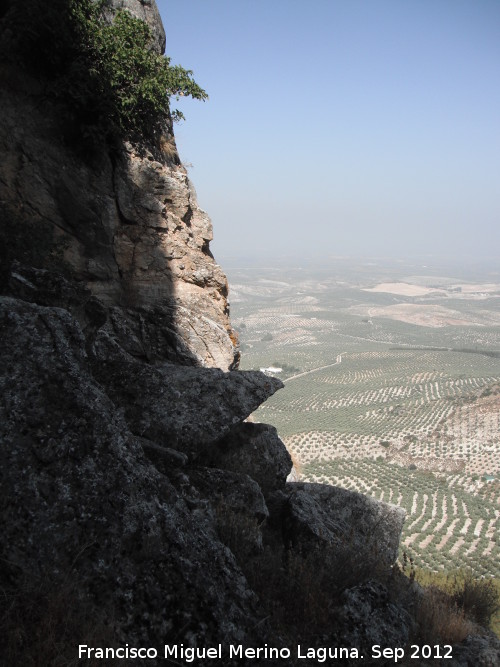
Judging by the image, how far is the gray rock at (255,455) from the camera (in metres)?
5.83

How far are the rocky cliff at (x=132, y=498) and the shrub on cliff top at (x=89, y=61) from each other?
0.44 metres

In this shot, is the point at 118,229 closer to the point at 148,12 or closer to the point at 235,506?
the point at 235,506

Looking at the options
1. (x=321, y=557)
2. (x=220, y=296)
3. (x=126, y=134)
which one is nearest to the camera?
(x=321, y=557)

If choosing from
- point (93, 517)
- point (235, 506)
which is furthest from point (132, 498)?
point (235, 506)

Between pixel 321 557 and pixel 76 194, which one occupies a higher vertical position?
pixel 76 194

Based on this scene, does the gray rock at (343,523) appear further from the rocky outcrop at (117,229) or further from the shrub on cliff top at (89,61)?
the shrub on cliff top at (89,61)

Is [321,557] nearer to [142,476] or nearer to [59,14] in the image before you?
[142,476]

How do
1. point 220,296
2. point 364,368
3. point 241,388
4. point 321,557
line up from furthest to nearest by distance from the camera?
1. point 364,368
2. point 220,296
3. point 241,388
4. point 321,557

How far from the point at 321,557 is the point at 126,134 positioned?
28.0 feet

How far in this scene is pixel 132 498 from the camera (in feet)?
10.7

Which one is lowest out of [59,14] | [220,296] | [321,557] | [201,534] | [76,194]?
[321,557]

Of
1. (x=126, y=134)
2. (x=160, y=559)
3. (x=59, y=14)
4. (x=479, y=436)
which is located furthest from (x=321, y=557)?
(x=479, y=436)

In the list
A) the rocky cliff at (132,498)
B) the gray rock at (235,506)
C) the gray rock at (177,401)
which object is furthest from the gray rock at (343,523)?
the gray rock at (177,401)

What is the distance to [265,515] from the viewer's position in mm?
4969
